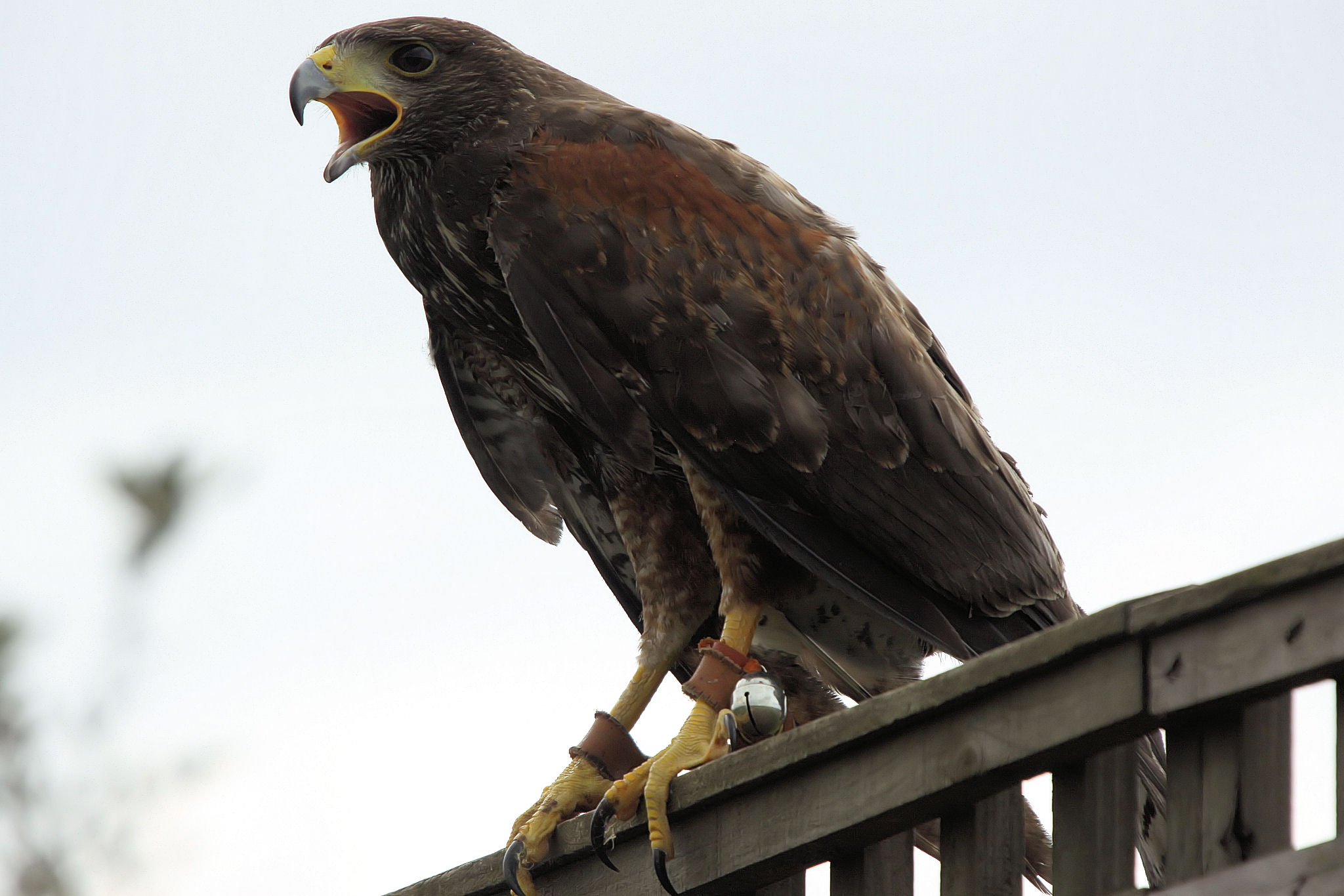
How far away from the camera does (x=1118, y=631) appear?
1856 millimetres

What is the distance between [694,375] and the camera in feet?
10.8

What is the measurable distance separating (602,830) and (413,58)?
79.9 inches

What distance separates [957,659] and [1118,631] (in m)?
1.35

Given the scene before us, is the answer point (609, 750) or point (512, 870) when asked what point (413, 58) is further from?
point (512, 870)

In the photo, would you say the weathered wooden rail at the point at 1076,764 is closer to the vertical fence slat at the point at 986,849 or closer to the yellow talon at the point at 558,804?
the vertical fence slat at the point at 986,849

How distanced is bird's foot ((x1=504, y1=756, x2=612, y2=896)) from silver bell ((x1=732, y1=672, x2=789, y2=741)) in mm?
415

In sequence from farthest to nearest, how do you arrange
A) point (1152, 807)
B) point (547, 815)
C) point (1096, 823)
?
point (547, 815)
point (1152, 807)
point (1096, 823)

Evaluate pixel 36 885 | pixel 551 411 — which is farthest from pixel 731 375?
pixel 36 885

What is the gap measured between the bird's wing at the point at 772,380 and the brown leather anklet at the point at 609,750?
0.62 metres

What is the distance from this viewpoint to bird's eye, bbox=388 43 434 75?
3822 mm

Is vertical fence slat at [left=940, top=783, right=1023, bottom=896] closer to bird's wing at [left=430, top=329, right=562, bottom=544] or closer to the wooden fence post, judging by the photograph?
the wooden fence post

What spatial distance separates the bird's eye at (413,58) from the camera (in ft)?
12.5

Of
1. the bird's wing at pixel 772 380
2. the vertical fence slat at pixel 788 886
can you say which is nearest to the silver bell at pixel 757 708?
the bird's wing at pixel 772 380

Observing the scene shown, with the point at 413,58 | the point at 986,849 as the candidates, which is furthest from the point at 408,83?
the point at 986,849
